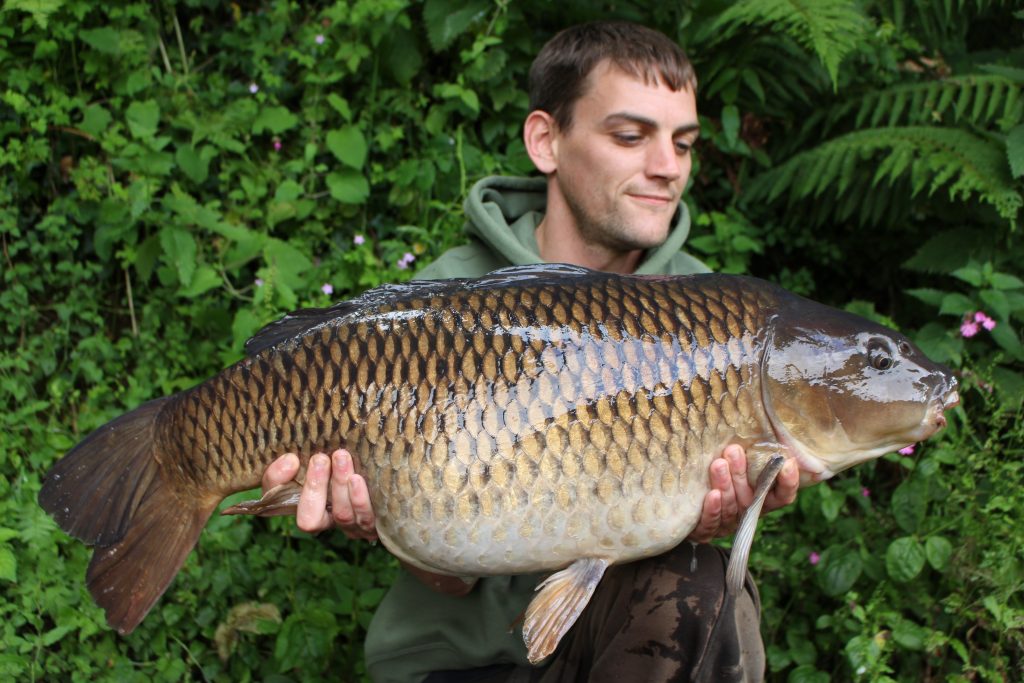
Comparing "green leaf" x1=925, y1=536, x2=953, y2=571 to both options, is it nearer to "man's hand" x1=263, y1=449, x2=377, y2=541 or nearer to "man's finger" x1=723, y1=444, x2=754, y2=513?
"man's finger" x1=723, y1=444, x2=754, y2=513

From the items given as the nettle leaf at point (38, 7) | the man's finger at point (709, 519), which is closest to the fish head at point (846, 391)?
the man's finger at point (709, 519)

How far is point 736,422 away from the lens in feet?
4.49

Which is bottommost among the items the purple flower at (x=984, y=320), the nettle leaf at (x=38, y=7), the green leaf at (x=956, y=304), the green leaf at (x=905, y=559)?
the green leaf at (x=905, y=559)

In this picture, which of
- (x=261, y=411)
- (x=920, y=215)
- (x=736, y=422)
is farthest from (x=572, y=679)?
(x=920, y=215)

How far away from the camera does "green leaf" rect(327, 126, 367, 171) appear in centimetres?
276

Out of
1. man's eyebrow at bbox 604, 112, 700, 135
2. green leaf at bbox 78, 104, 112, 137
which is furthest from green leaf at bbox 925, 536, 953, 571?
green leaf at bbox 78, 104, 112, 137

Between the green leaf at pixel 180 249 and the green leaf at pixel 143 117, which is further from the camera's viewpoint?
the green leaf at pixel 143 117

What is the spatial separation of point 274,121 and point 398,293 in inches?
63.0

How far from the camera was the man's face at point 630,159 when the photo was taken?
1907 millimetres

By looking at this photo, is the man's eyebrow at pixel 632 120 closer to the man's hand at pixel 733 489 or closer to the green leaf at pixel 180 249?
the man's hand at pixel 733 489

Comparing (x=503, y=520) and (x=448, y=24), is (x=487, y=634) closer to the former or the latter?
(x=503, y=520)

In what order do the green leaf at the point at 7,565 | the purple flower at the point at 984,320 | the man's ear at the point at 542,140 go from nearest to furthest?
the green leaf at the point at 7,565 < the man's ear at the point at 542,140 < the purple flower at the point at 984,320

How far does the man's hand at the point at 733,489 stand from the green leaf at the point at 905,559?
25.0 inches

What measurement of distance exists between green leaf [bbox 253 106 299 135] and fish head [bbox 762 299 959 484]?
74.3 inches
